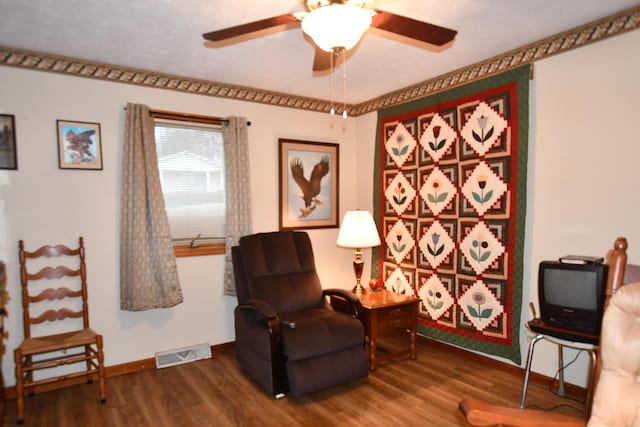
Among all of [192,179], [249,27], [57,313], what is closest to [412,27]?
[249,27]

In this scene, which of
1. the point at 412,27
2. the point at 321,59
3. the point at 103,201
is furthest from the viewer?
the point at 103,201

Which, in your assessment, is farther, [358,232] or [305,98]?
[305,98]

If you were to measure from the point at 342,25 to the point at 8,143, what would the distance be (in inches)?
102

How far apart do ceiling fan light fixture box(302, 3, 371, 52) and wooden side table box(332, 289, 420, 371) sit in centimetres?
210

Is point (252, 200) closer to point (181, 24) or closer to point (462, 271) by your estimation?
point (181, 24)

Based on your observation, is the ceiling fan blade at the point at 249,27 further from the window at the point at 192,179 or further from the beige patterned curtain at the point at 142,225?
the window at the point at 192,179

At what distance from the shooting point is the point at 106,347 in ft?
10.4

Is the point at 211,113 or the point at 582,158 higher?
the point at 211,113

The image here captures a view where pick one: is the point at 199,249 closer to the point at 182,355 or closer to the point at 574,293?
the point at 182,355

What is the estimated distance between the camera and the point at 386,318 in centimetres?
328

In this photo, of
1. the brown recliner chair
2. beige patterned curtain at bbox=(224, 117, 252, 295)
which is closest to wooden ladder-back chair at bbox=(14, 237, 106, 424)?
the brown recliner chair

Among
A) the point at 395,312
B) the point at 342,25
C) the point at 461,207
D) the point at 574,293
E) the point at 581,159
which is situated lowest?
the point at 395,312

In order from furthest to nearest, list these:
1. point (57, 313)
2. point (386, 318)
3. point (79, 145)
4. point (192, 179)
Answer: point (192, 179)
point (386, 318)
point (79, 145)
point (57, 313)

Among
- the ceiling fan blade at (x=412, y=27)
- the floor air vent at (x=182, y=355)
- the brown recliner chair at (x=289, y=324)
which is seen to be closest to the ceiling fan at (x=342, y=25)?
the ceiling fan blade at (x=412, y=27)
